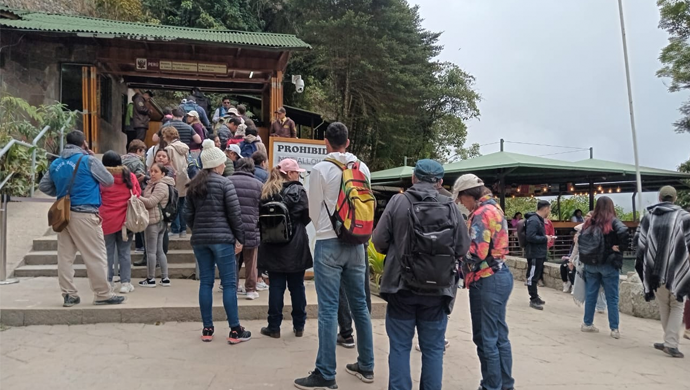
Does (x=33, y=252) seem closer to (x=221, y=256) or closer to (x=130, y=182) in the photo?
(x=130, y=182)

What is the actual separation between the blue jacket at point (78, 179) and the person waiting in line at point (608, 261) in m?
5.72

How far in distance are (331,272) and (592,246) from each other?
3.89m

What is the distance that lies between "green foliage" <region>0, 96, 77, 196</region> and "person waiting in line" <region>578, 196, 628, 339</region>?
27.5ft

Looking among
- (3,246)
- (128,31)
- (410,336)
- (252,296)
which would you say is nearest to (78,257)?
(3,246)

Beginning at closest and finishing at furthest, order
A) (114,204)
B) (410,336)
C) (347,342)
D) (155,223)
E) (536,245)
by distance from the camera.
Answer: (410,336), (347,342), (114,204), (155,223), (536,245)

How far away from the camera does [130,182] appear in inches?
220

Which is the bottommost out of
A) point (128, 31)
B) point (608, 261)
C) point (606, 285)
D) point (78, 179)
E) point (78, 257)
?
point (606, 285)

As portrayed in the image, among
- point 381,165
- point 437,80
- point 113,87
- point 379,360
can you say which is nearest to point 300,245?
point 379,360

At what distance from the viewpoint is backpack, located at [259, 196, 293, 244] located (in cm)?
420

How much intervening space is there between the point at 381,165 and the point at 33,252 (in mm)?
20617

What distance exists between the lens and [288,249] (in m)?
4.28

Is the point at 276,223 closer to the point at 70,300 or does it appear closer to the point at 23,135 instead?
the point at 70,300

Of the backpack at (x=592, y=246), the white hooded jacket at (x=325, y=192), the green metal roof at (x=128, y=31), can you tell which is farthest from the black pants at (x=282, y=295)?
the green metal roof at (x=128, y=31)

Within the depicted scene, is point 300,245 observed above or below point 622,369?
above
